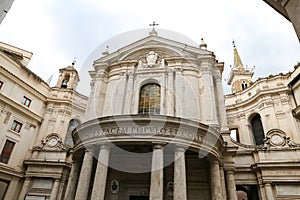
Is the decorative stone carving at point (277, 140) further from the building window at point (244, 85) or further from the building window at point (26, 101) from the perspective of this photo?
the building window at point (26, 101)

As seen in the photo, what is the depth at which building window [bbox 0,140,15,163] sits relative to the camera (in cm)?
1738

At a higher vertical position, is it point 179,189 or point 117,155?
point 117,155

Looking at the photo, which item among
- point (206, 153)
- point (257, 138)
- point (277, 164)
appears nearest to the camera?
point (206, 153)

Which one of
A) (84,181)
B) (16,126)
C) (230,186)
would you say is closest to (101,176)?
(84,181)

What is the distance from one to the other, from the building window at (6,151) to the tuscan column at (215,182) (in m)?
16.0

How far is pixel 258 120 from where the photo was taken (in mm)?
21641

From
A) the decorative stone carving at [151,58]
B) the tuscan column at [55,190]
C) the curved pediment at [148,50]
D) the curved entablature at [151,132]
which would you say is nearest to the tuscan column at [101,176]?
the curved entablature at [151,132]

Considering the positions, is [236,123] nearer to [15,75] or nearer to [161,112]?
[161,112]

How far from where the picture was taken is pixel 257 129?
21328mm

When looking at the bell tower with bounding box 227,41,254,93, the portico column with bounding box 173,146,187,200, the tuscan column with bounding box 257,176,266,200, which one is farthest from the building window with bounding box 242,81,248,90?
the portico column with bounding box 173,146,187,200

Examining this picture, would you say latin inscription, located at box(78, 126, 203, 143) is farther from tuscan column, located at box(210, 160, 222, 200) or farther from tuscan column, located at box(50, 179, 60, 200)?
tuscan column, located at box(50, 179, 60, 200)

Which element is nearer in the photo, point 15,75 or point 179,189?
point 179,189

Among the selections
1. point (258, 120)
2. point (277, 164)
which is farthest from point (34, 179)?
point (258, 120)

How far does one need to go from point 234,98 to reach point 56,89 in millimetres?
19309
